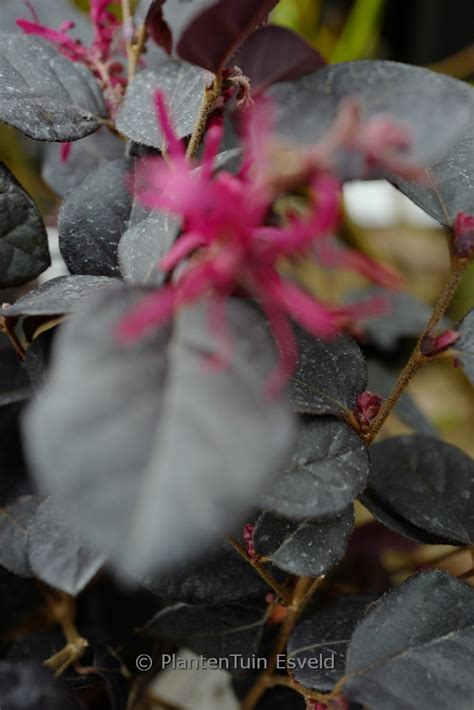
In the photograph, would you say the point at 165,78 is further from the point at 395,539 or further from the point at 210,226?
the point at 395,539

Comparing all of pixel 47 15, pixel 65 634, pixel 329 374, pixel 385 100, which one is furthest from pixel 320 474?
pixel 47 15

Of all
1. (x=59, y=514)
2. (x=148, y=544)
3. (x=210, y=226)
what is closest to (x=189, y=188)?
(x=210, y=226)

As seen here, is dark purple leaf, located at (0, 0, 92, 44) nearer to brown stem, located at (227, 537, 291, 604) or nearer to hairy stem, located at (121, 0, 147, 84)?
hairy stem, located at (121, 0, 147, 84)

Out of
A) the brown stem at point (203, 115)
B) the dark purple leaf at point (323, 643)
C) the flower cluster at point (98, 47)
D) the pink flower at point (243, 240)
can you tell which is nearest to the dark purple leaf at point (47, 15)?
the flower cluster at point (98, 47)

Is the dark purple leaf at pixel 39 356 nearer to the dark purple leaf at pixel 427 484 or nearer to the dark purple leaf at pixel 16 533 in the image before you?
the dark purple leaf at pixel 16 533

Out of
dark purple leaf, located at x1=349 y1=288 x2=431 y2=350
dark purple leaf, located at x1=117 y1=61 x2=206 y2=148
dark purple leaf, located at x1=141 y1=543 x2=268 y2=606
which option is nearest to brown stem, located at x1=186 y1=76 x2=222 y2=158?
dark purple leaf, located at x1=117 y1=61 x2=206 y2=148
